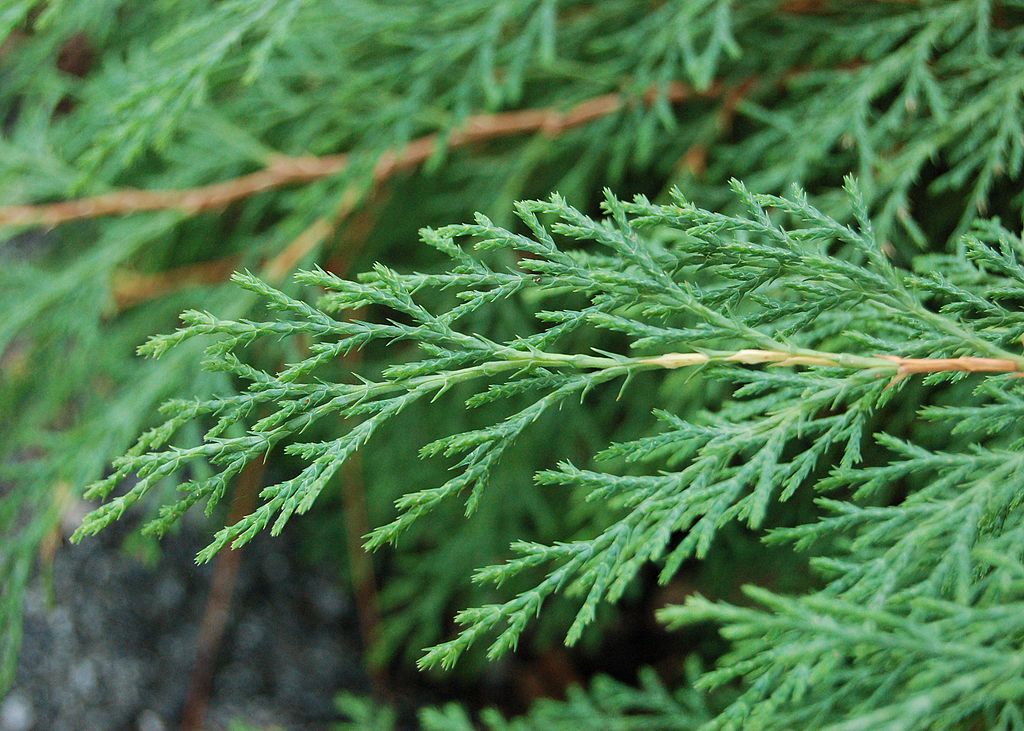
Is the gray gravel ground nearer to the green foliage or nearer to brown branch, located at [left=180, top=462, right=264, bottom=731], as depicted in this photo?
brown branch, located at [left=180, top=462, right=264, bottom=731]

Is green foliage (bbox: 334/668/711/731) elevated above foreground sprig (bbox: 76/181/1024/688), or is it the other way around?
foreground sprig (bbox: 76/181/1024/688)

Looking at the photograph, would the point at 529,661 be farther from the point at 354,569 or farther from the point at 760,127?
the point at 760,127

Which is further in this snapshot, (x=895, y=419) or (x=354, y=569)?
(x=354, y=569)

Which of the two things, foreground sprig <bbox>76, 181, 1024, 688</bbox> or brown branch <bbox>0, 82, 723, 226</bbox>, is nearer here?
foreground sprig <bbox>76, 181, 1024, 688</bbox>

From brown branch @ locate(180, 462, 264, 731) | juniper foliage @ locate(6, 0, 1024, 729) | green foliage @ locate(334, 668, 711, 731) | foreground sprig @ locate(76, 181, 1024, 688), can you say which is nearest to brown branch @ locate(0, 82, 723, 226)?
juniper foliage @ locate(6, 0, 1024, 729)

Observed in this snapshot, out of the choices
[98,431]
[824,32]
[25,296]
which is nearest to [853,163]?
[824,32]

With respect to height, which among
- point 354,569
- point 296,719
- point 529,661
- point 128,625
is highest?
point 128,625
